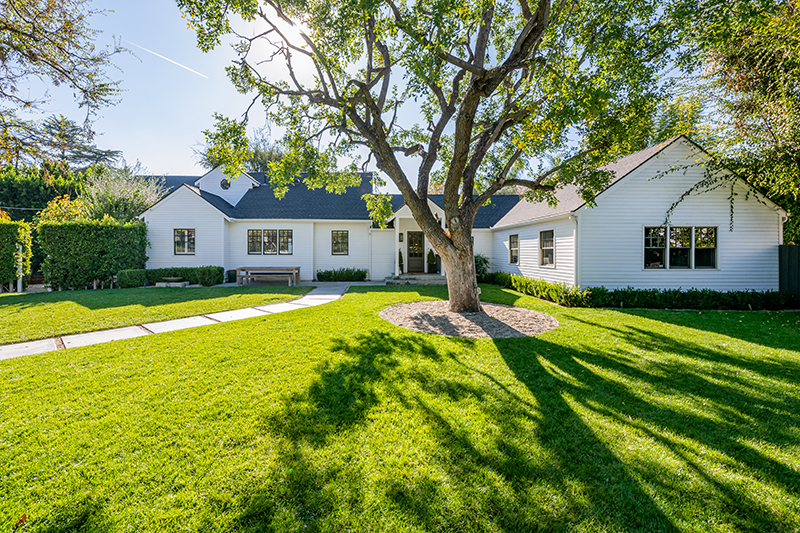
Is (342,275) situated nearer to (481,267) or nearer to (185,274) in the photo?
(185,274)

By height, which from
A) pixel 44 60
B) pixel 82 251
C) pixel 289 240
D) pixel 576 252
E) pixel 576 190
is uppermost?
pixel 44 60

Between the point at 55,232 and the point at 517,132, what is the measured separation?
56.4ft

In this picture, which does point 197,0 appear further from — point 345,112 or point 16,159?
point 16,159

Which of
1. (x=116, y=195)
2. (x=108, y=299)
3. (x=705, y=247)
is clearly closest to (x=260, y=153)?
(x=116, y=195)

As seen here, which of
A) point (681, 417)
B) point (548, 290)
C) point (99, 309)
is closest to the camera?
point (681, 417)

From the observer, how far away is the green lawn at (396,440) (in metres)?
2.00

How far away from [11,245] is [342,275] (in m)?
12.4

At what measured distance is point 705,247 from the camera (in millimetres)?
10195

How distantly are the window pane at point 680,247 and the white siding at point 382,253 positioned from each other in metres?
11.5

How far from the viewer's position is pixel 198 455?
2465 millimetres

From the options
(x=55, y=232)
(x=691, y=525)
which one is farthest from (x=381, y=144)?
(x=55, y=232)

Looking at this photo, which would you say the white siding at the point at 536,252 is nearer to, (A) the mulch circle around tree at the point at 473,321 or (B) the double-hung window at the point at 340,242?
(A) the mulch circle around tree at the point at 473,321

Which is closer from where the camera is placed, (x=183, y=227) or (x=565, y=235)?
(x=565, y=235)

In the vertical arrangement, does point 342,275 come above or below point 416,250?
below
